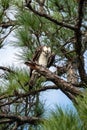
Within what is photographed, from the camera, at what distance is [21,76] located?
155cm

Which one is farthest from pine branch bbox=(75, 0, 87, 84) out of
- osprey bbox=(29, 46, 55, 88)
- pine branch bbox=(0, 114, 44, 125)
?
pine branch bbox=(0, 114, 44, 125)

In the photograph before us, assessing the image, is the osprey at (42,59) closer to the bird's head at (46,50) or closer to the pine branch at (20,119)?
the bird's head at (46,50)

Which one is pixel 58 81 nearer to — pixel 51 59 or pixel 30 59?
pixel 51 59

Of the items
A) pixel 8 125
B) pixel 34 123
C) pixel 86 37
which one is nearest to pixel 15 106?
pixel 8 125

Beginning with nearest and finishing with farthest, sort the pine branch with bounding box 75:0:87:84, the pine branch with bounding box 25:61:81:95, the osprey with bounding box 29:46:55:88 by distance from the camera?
the pine branch with bounding box 75:0:87:84, the pine branch with bounding box 25:61:81:95, the osprey with bounding box 29:46:55:88

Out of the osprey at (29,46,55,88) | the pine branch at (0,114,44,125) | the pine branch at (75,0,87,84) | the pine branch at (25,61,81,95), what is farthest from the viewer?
the pine branch at (0,114,44,125)

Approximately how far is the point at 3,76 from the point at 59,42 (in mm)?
316

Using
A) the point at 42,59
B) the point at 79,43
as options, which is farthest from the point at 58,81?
the point at 42,59

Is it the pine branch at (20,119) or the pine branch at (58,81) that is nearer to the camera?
the pine branch at (58,81)

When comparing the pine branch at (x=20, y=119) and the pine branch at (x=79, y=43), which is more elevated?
the pine branch at (x=79, y=43)

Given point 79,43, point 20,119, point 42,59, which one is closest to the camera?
point 79,43

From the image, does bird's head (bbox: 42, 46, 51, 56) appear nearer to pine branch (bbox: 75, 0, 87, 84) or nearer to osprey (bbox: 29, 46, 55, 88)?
osprey (bbox: 29, 46, 55, 88)

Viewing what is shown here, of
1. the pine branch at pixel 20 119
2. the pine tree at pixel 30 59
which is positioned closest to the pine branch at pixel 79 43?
the pine tree at pixel 30 59

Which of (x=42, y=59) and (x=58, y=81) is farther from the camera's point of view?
(x=42, y=59)
